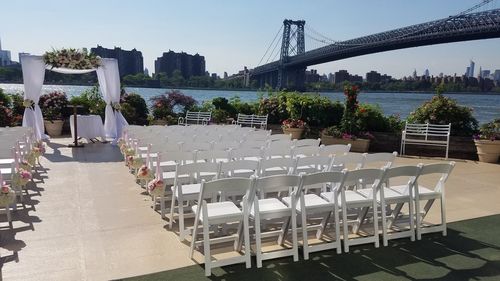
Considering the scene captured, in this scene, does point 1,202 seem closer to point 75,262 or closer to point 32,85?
point 75,262

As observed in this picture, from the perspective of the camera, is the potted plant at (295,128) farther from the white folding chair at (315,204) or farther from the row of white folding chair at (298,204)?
the white folding chair at (315,204)

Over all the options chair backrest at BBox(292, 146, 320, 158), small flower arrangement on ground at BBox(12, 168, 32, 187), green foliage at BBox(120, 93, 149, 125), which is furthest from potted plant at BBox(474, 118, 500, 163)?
green foliage at BBox(120, 93, 149, 125)

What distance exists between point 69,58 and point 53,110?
3196mm

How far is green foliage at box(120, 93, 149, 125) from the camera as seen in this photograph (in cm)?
1330

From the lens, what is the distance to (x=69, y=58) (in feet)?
33.2

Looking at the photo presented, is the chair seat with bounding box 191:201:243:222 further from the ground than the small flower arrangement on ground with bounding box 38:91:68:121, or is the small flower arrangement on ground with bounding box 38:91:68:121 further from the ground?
the small flower arrangement on ground with bounding box 38:91:68:121

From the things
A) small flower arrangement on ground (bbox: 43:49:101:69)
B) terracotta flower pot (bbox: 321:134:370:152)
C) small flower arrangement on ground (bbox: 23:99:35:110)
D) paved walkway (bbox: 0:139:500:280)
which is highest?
small flower arrangement on ground (bbox: 43:49:101:69)

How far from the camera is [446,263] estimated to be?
12.1 feet

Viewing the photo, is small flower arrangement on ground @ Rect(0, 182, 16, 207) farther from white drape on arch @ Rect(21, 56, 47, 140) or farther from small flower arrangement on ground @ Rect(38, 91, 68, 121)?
small flower arrangement on ground @ Rect(38, 91, 68, 121)

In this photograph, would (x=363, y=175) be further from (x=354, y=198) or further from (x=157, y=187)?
(x=157, y=187)

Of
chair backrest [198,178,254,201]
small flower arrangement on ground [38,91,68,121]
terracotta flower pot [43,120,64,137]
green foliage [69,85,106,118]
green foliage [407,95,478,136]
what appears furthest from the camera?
green foliage [69,85,106,118]

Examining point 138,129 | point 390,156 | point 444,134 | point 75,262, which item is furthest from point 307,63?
point 75,262

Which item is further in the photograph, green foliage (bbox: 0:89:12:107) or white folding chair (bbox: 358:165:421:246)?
green foliage (bbox: 0:89:12:107)

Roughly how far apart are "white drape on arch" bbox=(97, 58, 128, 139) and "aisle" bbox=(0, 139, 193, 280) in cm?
500
